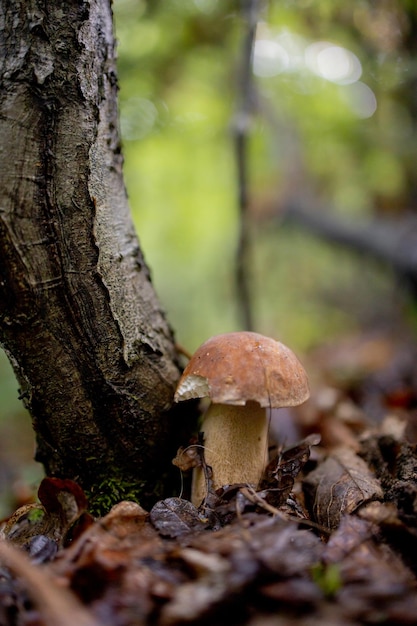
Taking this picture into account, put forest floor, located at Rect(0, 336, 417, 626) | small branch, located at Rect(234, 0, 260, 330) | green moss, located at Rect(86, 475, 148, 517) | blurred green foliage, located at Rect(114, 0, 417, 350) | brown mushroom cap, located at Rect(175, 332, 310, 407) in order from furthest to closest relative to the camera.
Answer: blurred green foliage, located at Rect(114, 0, 417, 350), small branch, located at Rect(234, 0, 260, 330), green moss, located at Rect(86, 475, 148, 517), brown mushroom cap, located at Rect(175, 332, 310, 407), forest floor, located at Rect(0, 336, 417, 626)

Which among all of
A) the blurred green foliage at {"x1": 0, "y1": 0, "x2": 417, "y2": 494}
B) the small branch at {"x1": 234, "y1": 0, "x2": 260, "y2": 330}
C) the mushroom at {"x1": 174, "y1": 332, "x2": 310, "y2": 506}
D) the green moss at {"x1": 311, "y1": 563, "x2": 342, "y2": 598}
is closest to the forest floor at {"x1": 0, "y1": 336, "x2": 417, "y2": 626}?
the green moss at {"x1": 311, "y1": 563, "x2": 342, "y2": 598}

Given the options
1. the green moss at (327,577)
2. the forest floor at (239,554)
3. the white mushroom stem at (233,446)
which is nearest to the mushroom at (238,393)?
the white mushroom stem at (233,446)

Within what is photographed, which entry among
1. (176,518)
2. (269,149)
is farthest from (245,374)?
(269,149)

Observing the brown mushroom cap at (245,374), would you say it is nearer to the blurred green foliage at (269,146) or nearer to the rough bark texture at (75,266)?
the rough bark texture at (75,266)

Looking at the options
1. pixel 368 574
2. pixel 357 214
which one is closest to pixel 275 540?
pixel 368 574

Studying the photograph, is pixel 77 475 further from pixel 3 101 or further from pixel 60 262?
pixel 3 101

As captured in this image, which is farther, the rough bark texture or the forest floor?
the rough bark texture

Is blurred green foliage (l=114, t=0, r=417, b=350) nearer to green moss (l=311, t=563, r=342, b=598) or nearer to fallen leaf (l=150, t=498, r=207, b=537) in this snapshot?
fallen leaf (l=150, t=498, r=207, b=537)

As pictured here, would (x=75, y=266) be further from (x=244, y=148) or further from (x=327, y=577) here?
(x=244, y=148)
